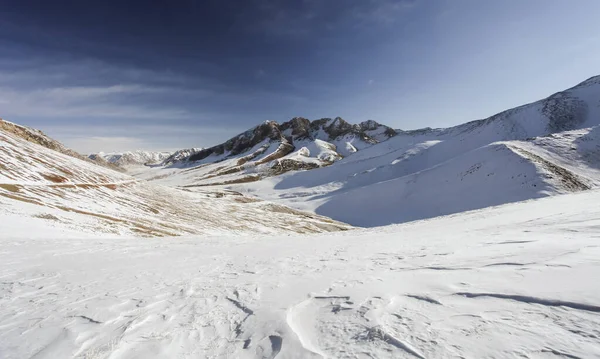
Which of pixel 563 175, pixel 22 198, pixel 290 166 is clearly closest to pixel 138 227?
pixel 22 198

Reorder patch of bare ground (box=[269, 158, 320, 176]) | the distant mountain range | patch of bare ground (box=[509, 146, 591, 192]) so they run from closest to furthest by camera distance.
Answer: patch of bare ground (box=[509, 146, 591, 192]) < the distant mountain range < patch of bare ground (box=[269, 158, 320, 176])

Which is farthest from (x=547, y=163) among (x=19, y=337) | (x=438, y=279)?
(x=19, y=337)

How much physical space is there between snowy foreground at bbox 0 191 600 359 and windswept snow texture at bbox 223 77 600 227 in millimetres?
54072

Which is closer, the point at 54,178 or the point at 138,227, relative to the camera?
the point at 138,227

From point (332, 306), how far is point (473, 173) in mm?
72109

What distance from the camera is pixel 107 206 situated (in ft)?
148

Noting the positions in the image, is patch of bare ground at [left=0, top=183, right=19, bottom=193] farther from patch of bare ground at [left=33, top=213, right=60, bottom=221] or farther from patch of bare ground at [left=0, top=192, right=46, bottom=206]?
patch of bare ground at [left=33, top=213, right=60, bottom=221]

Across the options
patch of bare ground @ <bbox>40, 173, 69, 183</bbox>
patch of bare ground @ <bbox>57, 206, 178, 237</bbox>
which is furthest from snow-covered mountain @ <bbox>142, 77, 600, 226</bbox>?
patch of bare ground @ <bbox>40, 173, 69, 183</bbox>

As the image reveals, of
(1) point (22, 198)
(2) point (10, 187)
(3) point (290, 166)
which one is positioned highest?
(3) point (290, 166)

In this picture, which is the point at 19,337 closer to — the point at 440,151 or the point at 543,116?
the point at 440,151

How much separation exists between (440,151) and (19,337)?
115616 millimetres

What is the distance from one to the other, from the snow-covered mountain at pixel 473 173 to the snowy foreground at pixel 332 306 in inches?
2119

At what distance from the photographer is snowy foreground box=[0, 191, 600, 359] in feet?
13.1

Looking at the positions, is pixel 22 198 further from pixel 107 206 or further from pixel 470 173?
pixel 470 173
